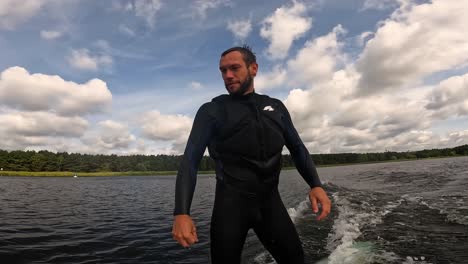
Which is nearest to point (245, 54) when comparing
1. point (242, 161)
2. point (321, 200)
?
point (242, 161)

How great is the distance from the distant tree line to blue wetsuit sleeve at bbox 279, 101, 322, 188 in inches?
5202

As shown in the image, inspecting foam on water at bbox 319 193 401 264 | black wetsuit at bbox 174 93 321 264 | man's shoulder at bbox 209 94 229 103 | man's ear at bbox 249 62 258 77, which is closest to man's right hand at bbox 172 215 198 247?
black wetsuit at bbox 174 93 321 264

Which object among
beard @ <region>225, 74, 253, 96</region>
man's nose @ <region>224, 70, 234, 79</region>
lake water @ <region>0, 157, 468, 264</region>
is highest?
man's nose @ <region>224, 70, 234, 79</region>

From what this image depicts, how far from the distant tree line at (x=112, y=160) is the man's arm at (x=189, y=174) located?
132637mm

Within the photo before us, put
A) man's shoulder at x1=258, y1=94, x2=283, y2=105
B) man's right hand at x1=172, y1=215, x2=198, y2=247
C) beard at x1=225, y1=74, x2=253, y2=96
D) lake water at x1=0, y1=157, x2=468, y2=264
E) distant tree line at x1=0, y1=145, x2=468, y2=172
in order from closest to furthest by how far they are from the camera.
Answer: man's right hand at x1=172, y1=215, x2=198, y2=247
beard at x1=225, y1=74, x2=253, y2=96
man's shoulder at x1=258, y1=94, x2=283, y2=105
lake water at x1=0, y1=157, x2=468, y2=264
distant tree line at x1=0, y1=145, x2=468, y2=172

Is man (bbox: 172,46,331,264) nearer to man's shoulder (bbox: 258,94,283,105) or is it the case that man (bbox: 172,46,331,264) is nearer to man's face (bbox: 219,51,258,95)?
man's face (bbox: 219,51,258,95)

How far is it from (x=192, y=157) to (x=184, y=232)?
0.75 metres

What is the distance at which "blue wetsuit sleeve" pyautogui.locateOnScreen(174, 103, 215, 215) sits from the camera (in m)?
2.84

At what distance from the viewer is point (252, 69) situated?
3.47 meters

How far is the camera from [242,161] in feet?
10.7

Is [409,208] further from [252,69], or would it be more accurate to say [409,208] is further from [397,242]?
[252,69]

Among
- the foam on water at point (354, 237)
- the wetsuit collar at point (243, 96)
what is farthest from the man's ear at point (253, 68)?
the foam on water at point (354, 237)

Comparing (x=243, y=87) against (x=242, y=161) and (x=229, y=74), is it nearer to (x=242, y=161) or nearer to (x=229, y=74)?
(x=229, y=74)

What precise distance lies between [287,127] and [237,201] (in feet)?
3.53
